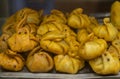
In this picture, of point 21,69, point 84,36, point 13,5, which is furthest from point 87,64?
point 13,5

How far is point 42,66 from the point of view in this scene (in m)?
0.83

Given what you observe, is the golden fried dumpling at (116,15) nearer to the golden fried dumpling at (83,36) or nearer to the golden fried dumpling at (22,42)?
the golden fried dumpling at (83,36)

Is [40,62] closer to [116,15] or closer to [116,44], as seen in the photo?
[116,44]

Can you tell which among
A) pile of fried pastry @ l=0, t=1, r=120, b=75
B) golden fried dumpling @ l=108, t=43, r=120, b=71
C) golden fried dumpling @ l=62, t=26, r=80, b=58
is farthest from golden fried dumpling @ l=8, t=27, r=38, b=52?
golden fried dumpling @ l=108, t=43, r=120, b=71

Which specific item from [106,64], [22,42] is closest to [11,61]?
[22,42]

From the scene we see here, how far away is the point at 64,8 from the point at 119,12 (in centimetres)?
71

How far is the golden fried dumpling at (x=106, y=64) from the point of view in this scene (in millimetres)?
796

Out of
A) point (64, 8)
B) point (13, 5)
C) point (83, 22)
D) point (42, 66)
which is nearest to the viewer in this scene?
point (42, 66)

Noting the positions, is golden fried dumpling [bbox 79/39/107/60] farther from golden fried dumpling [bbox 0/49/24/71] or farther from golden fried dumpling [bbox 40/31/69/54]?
golden fried dumpling [bbox 0/49/24/71]

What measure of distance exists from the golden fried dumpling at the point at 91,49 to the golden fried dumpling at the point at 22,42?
158 millimetres

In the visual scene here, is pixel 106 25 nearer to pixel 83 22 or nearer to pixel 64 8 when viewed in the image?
pixel 83 22

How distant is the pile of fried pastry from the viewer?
0.81 metres

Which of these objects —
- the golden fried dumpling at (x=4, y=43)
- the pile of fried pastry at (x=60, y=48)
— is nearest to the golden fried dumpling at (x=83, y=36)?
the pile of fried pastry at (x=60, y=48)

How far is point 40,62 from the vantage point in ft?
2.72
